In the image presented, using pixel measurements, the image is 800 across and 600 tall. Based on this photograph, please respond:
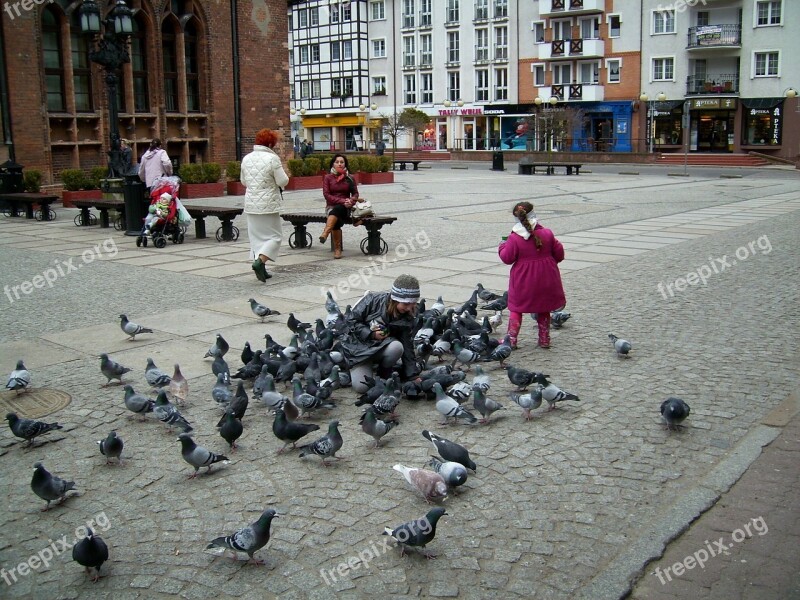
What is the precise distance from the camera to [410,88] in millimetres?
69812

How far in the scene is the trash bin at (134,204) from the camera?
16.7 m

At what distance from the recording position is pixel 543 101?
202 feet

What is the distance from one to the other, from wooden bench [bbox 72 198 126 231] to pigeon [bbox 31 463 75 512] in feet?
43.7

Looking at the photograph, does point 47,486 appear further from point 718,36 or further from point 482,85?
point 482,85

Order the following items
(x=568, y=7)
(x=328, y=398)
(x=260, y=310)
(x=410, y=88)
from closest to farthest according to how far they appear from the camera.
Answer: (x=328, y=398) < (x=260, y=310) < (x=568, y=7) < (x=410, y=88)

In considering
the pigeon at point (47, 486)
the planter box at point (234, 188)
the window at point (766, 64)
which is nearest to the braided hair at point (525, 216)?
the pigeon at point (47, 486)

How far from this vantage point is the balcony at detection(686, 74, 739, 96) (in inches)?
2128

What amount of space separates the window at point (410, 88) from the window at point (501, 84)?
8033 millimetres

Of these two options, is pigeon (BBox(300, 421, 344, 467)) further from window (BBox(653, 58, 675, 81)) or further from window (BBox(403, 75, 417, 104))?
window (BBox(403, 75, 417, 104))

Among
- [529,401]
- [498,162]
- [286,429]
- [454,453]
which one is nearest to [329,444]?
[286,429]

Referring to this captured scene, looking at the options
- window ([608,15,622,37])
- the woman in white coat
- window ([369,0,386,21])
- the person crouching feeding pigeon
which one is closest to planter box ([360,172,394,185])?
the woman in white coat

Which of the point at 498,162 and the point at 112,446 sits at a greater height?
the point at 498,162

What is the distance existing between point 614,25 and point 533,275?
5543 cm

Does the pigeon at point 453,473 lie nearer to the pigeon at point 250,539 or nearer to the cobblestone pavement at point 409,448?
the cobblestone pavement at point 409,448
